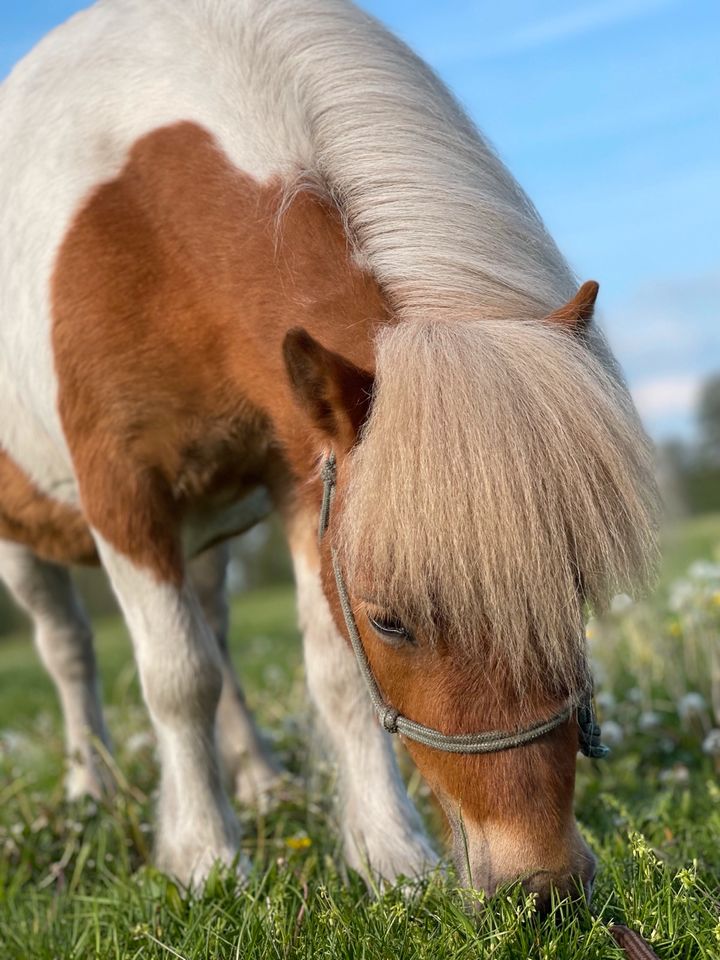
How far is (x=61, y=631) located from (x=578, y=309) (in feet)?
Answer: 12.1

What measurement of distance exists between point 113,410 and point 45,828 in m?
1.82

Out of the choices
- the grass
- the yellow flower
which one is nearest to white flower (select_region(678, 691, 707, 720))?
the grass

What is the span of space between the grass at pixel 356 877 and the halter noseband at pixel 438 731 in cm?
30

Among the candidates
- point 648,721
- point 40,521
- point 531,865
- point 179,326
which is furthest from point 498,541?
point 40,521

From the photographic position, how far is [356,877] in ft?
10.2

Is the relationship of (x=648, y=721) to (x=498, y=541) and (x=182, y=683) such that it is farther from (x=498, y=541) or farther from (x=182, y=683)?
(x=498, y=541)

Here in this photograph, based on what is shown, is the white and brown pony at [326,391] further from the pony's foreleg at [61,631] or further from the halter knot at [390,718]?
the pony's foreleg at [61,631]

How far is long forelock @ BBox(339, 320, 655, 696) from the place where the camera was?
2334 mm

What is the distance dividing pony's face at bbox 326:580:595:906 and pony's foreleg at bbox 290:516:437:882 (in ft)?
3.23

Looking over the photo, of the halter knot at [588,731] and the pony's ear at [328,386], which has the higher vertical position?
the pony's ear at [328,386]

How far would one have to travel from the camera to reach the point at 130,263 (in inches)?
133

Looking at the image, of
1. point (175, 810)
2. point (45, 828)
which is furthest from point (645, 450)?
point (45, 828)

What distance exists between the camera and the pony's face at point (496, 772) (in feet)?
7.87

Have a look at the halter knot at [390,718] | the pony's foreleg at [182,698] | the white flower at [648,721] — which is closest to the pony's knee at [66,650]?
the pony's foreleg at [182,698]
